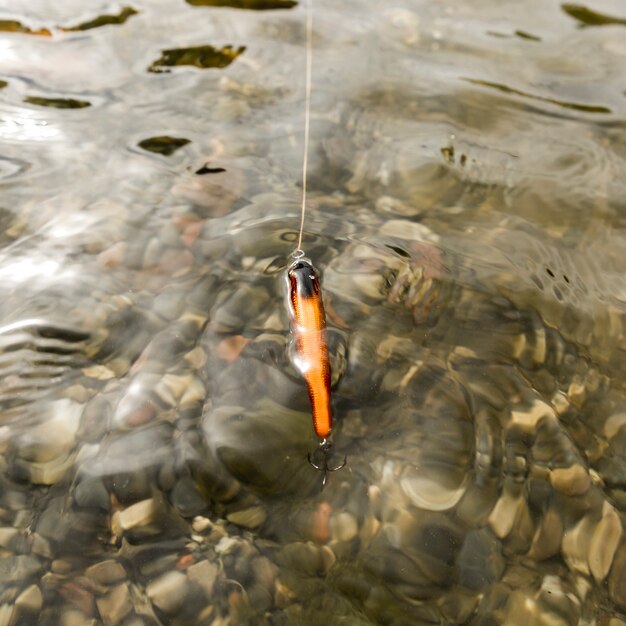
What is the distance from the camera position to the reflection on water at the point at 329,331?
102 inches

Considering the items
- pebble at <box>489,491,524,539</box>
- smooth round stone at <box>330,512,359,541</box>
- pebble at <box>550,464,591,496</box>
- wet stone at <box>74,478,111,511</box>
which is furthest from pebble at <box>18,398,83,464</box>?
pebble at <box>550,464,591,496</box>

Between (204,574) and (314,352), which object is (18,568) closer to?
(204,574)

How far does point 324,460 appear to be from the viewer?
9.13 feet

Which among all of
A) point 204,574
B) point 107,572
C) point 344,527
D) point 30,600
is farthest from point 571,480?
point 30,600

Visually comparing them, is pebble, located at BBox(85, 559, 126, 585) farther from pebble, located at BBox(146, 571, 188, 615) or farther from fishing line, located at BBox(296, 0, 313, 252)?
fishing line, located at BBox(296, 0, 313, 252)

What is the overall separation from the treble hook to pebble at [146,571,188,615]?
2.25 feet

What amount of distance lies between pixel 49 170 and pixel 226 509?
96.7 inches

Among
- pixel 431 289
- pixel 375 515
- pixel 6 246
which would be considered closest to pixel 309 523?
pixel 375 515

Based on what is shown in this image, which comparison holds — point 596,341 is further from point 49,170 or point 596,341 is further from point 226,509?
point 49,170

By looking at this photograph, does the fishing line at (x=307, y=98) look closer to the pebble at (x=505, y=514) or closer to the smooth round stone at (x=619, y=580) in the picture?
the pebble at (x=505, y=514)

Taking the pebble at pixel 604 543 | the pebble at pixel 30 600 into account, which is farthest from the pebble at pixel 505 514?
the pebble at pixel 30 600

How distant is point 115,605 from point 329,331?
1473 millimetres

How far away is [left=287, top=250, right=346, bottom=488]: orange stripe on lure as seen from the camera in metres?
2.81

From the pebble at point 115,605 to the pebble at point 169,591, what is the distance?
9 cm
